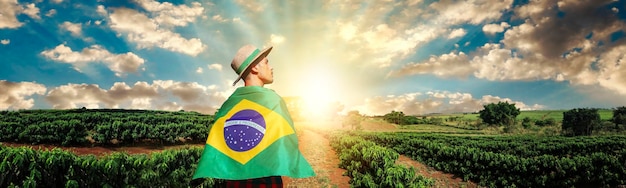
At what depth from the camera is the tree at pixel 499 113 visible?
3766 inches

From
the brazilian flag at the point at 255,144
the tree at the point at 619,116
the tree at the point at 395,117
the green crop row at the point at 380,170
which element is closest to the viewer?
the brazilian flag at the point at 255,144

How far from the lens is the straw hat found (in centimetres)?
264

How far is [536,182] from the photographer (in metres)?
12.1

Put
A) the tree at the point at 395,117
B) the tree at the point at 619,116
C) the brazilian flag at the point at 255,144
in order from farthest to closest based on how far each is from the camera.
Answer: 1. the tree at the point at 395,117
2. the tree at the point at 619,116
3. the brazilian flag at the point at 255,144

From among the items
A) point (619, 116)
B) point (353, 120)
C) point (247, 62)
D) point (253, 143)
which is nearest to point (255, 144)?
point (253, 143)

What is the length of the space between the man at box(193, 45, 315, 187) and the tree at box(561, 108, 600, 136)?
10029 cm

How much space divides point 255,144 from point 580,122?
106400mm

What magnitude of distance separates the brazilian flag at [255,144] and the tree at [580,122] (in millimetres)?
100292

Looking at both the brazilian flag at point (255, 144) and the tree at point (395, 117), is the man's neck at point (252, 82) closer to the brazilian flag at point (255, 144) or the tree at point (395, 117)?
the brazilian flag at point (255, 144)

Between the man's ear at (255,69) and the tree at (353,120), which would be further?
the tree at (353,120)

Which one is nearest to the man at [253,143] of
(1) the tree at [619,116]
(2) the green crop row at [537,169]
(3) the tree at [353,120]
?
(2) the green crop row at [537,169]

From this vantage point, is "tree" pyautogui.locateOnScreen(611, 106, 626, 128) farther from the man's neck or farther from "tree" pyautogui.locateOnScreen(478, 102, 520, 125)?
the man's neck

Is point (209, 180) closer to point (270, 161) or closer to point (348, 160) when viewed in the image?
point (270, 161)

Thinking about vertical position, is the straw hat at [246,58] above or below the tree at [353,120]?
above
